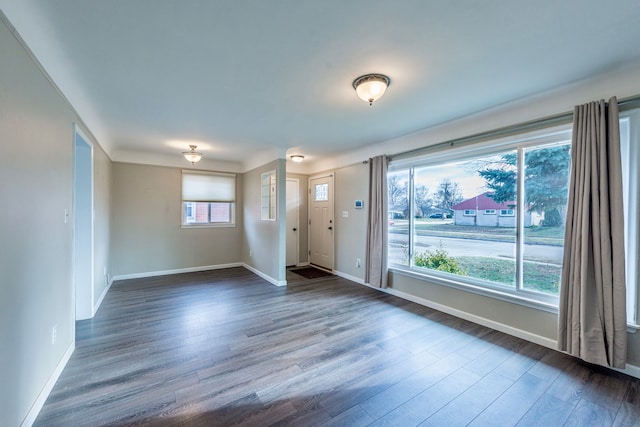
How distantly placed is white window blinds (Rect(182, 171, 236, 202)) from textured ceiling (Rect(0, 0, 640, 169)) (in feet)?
8.05

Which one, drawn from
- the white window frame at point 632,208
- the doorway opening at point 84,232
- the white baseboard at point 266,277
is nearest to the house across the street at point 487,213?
the white window frame at point 632,208

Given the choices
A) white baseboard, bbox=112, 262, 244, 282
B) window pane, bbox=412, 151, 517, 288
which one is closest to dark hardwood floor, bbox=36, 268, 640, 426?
window pane, bbox=412, 151, 517, 288

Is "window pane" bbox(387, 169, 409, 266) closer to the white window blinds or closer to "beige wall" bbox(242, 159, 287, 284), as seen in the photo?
"beige wall" bbox(242, 159, 287, 284)

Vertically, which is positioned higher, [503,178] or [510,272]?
[503,178]

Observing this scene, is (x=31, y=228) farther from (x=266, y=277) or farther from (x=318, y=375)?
(x=266, y=277)

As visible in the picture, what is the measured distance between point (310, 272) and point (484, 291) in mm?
3354

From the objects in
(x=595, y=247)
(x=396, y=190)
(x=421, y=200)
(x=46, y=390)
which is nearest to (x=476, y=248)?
(x=421, y=200)

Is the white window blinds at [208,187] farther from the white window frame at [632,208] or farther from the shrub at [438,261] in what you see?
the white window frame at [632,208]

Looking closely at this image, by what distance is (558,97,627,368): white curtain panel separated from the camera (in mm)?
2057

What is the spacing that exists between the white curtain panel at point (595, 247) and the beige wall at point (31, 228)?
399 centimetres

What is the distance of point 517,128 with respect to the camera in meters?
2.73

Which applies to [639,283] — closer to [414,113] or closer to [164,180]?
[414,113]

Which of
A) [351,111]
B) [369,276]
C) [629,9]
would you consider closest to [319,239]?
[369,276]

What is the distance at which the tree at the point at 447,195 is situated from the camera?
3.42m
